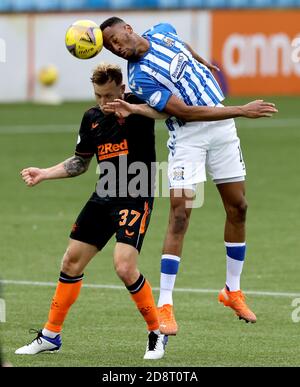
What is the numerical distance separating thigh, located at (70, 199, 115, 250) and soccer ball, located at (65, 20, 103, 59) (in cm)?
118

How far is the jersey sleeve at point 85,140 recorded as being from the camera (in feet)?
32.8

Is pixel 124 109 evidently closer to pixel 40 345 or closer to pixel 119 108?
pixel 119 108

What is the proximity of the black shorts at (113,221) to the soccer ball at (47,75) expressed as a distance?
22294 mm

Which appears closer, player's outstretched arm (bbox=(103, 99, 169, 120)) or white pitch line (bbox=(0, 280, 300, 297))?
player's outstretched arm (bbox=(103, 99, 169, 120))

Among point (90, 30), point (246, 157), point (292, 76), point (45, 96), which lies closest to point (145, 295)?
point (90, 30)

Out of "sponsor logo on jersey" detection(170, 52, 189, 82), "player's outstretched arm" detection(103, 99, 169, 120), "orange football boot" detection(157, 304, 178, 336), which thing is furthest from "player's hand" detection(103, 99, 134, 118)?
"orange football boot" detection(157, 304, 178, 336)

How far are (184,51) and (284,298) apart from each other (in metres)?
3.00

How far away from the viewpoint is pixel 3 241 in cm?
1570

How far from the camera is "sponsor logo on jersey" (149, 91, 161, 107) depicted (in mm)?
10211

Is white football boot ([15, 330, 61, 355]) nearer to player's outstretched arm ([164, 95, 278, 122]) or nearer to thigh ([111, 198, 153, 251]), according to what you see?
thigh ([111, 198, 153, 251])

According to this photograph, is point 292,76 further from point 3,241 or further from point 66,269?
point 66,269

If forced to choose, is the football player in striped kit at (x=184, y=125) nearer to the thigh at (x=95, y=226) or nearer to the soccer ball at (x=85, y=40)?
the soccer ball at (x=85, y=40)

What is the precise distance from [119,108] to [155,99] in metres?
0.66

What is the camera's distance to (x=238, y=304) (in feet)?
35.8
